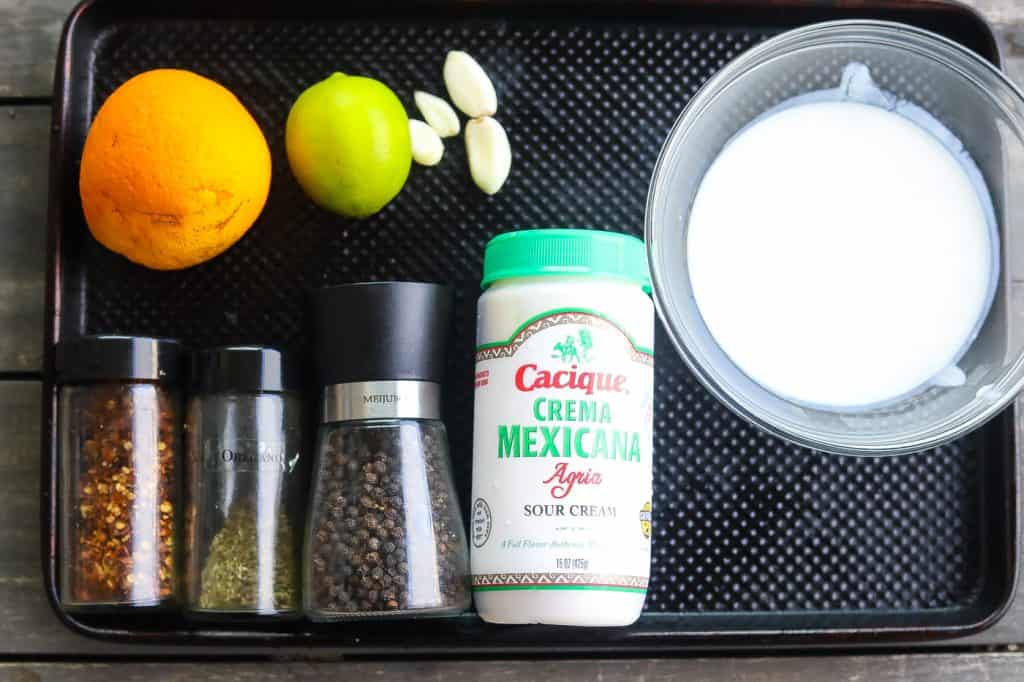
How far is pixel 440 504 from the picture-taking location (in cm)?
63

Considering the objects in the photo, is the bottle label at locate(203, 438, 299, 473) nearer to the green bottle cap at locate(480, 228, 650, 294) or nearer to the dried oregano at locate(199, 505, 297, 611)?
the dried oregano at locate(199, 505, 297, 611)

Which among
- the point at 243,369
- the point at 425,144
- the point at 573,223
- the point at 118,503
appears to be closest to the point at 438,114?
the point at 425,144

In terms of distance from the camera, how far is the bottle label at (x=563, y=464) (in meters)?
0.61

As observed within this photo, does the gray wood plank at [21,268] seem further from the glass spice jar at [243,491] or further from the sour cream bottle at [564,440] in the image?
the sour cream bottle at [564,440]

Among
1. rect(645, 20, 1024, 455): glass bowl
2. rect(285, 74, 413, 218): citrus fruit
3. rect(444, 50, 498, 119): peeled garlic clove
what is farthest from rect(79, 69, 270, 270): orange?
rect(645, 20, 1024, 455): glass bowl

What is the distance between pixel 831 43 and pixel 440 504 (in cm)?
41

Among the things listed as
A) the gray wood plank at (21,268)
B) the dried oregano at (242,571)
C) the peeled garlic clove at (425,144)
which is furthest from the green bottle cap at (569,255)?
the gray wood plank at (21,268)

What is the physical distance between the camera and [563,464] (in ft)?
2.02

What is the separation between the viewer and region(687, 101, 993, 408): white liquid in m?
0.63

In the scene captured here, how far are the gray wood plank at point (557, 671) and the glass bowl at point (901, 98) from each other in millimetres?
187

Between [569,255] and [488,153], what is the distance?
0.13m

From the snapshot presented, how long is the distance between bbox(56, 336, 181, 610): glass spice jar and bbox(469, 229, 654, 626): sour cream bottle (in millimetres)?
212

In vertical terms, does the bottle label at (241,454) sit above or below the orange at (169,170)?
below

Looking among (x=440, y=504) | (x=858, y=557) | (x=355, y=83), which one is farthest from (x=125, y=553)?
(x=858, y=557)
